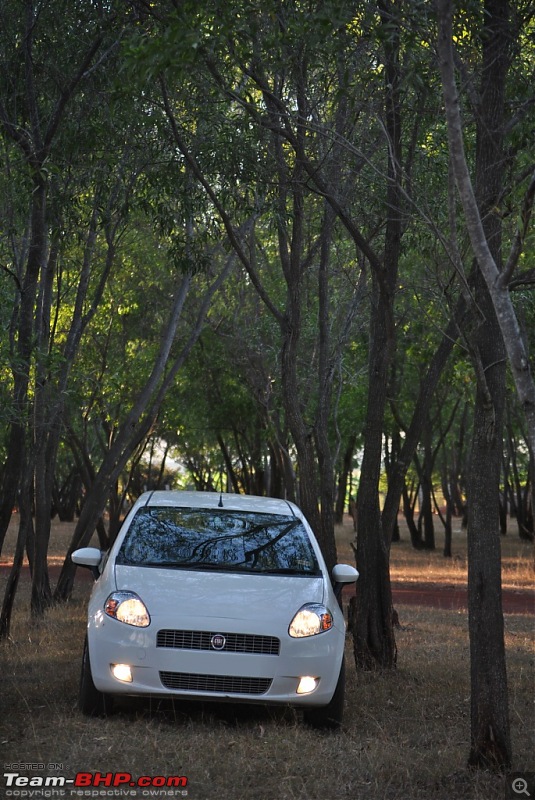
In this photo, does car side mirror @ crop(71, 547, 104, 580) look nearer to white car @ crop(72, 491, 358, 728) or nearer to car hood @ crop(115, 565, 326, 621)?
white car @ crop(72, 491, 358, 728)

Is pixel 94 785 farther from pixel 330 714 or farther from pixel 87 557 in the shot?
pixel 87 557

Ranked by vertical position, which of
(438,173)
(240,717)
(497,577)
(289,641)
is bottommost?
(240,717)

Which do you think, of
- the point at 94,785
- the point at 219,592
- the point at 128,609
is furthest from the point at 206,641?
the point at 94,785

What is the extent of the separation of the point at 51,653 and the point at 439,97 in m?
6.51

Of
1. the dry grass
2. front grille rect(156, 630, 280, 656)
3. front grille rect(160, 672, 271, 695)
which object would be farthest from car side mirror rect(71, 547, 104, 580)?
front grille rect(160, 672, 271, 695)

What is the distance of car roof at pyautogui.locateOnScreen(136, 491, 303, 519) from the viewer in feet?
28.4

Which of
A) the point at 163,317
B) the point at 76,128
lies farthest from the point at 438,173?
the point at 163,317

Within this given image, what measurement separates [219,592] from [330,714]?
1132mm

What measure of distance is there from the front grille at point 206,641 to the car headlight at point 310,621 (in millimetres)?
181

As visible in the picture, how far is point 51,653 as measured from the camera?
10.4 m

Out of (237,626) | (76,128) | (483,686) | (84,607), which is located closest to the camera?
(483,686)

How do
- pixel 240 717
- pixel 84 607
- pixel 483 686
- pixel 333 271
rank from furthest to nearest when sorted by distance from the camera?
pixel 333 271
pixel 84 607
pixel 240 717
pixel 483 686

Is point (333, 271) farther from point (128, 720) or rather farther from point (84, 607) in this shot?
point (128, 720)

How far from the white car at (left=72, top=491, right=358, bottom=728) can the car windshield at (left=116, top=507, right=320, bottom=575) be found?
0.02m
